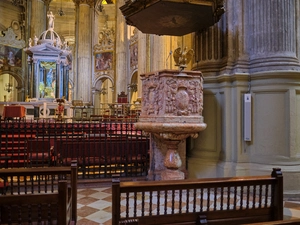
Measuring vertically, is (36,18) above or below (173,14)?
above

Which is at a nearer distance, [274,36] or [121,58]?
[274,36]

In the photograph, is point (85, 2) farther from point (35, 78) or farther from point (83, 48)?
point (35, 78)

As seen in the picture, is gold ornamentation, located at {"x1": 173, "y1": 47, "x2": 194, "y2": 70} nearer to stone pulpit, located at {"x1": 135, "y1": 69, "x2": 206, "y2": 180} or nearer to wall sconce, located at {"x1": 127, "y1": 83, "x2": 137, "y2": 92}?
stone pulpit, located at {"x1": 135, "y1": 69, "x2": 206, "y2": 180}

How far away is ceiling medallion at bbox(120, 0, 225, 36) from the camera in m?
4.45

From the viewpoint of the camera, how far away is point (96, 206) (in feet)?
12.3

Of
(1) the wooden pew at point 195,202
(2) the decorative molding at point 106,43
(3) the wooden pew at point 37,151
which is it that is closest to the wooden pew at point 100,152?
(3) the wooden pew at point 37,151

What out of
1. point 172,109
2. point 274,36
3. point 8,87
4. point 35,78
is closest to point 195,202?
point 172,109

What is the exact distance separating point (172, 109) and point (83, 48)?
18009 mm

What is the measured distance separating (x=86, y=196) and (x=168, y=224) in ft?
7.83

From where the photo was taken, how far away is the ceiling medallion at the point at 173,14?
445 cm

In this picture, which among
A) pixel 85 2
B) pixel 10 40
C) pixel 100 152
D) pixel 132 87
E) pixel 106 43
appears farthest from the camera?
pixel 106 43

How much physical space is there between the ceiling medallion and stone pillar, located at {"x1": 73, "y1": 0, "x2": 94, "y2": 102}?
15755mm

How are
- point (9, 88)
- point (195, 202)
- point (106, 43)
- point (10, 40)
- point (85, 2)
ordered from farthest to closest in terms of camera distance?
1. point (9, 88)
2. point (106, 43)
3. point (85, 2)
4. point (10, 40)
5. point (195, 202)

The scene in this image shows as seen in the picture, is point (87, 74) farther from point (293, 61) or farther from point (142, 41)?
point (293, 61)
